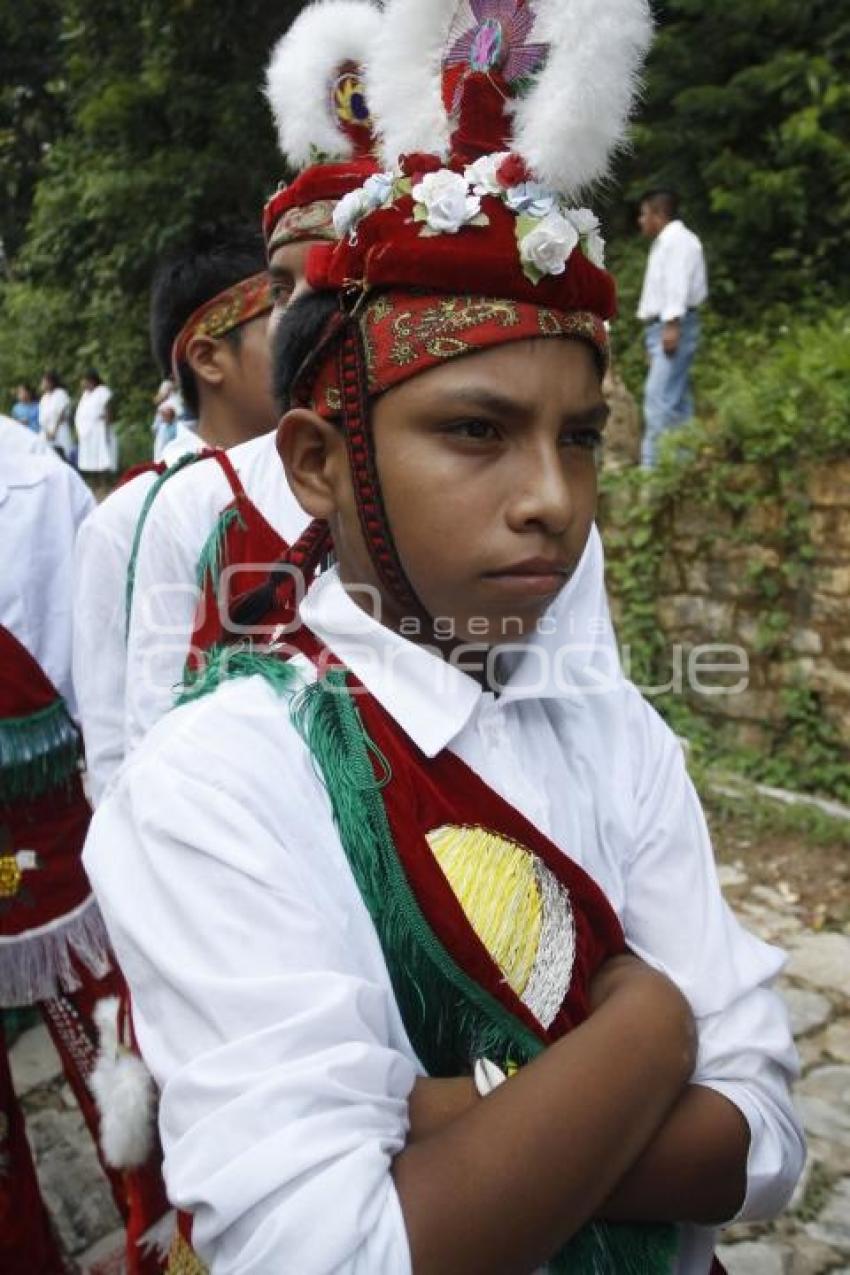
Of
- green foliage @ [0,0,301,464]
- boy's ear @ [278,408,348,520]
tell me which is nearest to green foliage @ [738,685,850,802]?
boy's ear @ [278,408,348,520]

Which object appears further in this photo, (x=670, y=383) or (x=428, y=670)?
(x=670, y=383)

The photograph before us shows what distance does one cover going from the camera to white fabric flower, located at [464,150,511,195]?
126cm

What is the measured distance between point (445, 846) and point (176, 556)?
1.30 metres

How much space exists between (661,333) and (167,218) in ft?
31.1

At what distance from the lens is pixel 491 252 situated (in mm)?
1247

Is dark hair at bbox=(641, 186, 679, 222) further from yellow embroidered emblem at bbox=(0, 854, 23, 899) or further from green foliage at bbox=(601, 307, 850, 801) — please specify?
yellow embroidered emblem at bbox=(0, 854, 23, 899)

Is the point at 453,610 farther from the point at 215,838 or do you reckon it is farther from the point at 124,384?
the point at 124,384

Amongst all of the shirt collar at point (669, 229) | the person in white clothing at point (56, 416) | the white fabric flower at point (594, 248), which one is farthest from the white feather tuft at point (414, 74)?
the person in white clothing at point (56, 416)

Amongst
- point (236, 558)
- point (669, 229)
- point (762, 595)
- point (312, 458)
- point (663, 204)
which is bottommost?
point (762, 595)

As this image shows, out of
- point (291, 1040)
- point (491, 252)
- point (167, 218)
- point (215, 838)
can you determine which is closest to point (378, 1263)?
point (291, 1040)

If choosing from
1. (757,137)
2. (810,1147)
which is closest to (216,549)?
(810,1147)

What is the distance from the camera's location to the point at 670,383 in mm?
8141

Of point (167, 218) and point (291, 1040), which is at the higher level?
point (167, 218)

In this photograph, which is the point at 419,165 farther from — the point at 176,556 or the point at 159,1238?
the point at 159,1238
